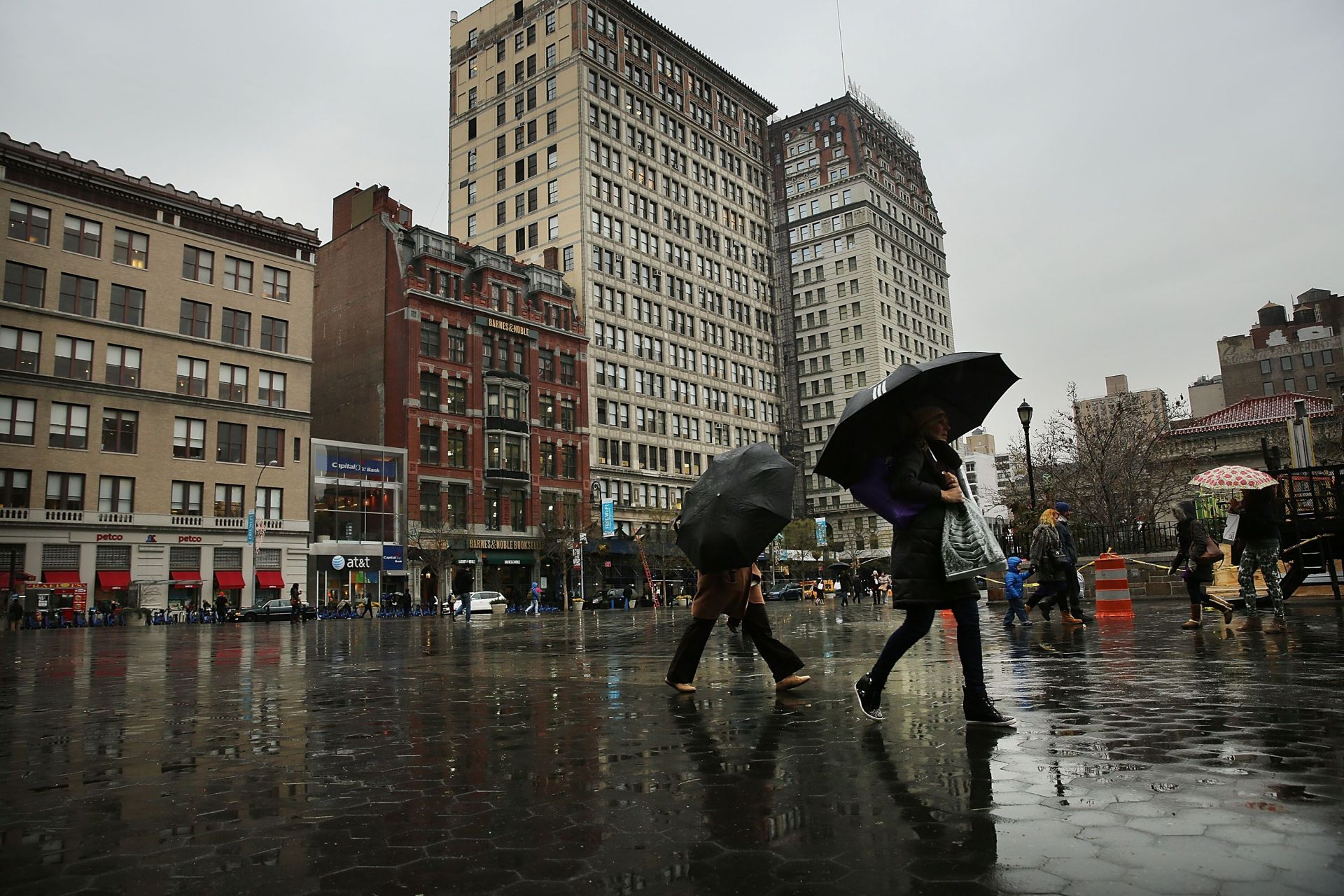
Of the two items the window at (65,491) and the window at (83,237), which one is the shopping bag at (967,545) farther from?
the window at (83,237)

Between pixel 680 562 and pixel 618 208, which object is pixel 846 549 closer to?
pixel 680 562

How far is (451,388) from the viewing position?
197 ft

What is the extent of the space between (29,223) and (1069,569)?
1925 inches

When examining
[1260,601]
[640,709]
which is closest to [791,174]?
[1260,601]

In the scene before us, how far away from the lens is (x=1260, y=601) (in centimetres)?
1686

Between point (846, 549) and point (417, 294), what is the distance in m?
52.4

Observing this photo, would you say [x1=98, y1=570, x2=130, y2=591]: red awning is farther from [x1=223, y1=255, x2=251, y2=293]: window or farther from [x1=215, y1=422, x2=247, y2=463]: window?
[x1=223, y1=255, x2=251, y2=293]: window

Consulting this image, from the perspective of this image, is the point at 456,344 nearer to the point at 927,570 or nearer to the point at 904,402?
the point at 904,402

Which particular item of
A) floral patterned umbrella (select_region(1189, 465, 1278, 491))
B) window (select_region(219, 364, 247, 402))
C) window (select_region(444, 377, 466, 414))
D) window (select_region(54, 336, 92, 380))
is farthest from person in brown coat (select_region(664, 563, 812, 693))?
window (select_region(444, 377, 466, 414))

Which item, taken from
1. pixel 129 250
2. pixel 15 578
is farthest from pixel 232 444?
pixel 15 578

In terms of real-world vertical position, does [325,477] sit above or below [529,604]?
above

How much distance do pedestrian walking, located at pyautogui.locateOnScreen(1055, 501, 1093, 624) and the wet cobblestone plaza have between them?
5.22 metres

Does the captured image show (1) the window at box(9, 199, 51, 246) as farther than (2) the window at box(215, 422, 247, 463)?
No

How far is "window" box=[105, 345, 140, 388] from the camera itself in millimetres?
46184
